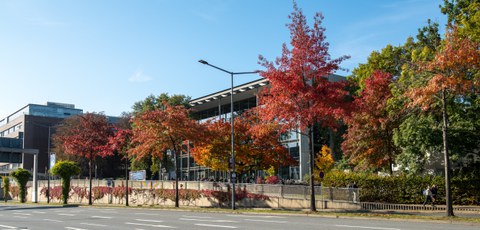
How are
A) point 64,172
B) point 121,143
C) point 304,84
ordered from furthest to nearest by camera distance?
point 64,172 < point 121,143 < point 304,84

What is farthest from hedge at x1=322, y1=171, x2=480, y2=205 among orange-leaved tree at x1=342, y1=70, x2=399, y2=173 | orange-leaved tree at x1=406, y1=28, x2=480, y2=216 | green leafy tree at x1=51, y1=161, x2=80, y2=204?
green leafy tree at x1=51, y1=161, x2=80, y2=204

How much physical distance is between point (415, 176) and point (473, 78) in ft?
38.2

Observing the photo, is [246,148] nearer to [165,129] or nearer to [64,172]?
[165,129]

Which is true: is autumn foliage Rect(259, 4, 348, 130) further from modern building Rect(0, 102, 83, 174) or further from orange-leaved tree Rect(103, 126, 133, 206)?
modern building Rect(0, 102, 83, 174)

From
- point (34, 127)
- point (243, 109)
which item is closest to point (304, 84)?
point (243, 109)

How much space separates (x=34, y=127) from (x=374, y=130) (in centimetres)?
8291

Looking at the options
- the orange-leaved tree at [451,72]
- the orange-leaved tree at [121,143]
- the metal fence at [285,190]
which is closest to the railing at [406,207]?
the metal fence at [285,190]

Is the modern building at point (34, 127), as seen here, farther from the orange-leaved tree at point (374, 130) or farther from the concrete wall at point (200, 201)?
the orange-leaved tree at point (374, 130)

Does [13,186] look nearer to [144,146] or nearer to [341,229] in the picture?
[144,146]

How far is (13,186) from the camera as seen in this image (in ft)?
240

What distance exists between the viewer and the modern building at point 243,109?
183 feet

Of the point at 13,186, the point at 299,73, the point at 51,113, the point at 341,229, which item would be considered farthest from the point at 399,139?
the point at 51,113

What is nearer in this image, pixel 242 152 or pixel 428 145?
pixel 428 145

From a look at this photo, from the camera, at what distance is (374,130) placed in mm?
34562
